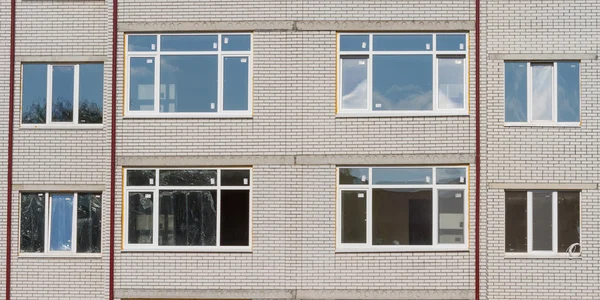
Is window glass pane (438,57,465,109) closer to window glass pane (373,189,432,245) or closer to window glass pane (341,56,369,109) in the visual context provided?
window glass pane (341,56,369,109)

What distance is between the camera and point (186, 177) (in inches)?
501

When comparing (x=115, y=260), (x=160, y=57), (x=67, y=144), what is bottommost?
(x=115, y=260)

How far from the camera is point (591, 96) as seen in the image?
1246 centimetres

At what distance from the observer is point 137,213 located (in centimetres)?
1274

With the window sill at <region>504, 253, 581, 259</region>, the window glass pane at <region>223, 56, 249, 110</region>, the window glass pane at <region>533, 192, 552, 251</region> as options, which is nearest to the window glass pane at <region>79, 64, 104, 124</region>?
the window glass pane at <region>223, 56, 249, 110</region>

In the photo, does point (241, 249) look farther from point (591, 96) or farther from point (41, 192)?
point (591, 96)

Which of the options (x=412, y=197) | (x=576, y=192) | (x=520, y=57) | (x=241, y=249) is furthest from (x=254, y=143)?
(x=576, y=192)

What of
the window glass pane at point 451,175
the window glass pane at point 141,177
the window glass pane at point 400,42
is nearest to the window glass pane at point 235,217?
the window glass pane at point 141,177

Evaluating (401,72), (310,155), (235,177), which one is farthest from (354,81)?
(235,177)

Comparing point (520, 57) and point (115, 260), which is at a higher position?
point (520, 57)

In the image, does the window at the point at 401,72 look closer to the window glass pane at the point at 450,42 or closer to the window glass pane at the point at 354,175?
the window glass pane at the point at 450,42

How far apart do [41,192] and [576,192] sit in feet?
33.1

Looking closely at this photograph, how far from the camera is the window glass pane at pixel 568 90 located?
12.5 metres

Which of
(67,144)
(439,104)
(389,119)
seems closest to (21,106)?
(67,144)
